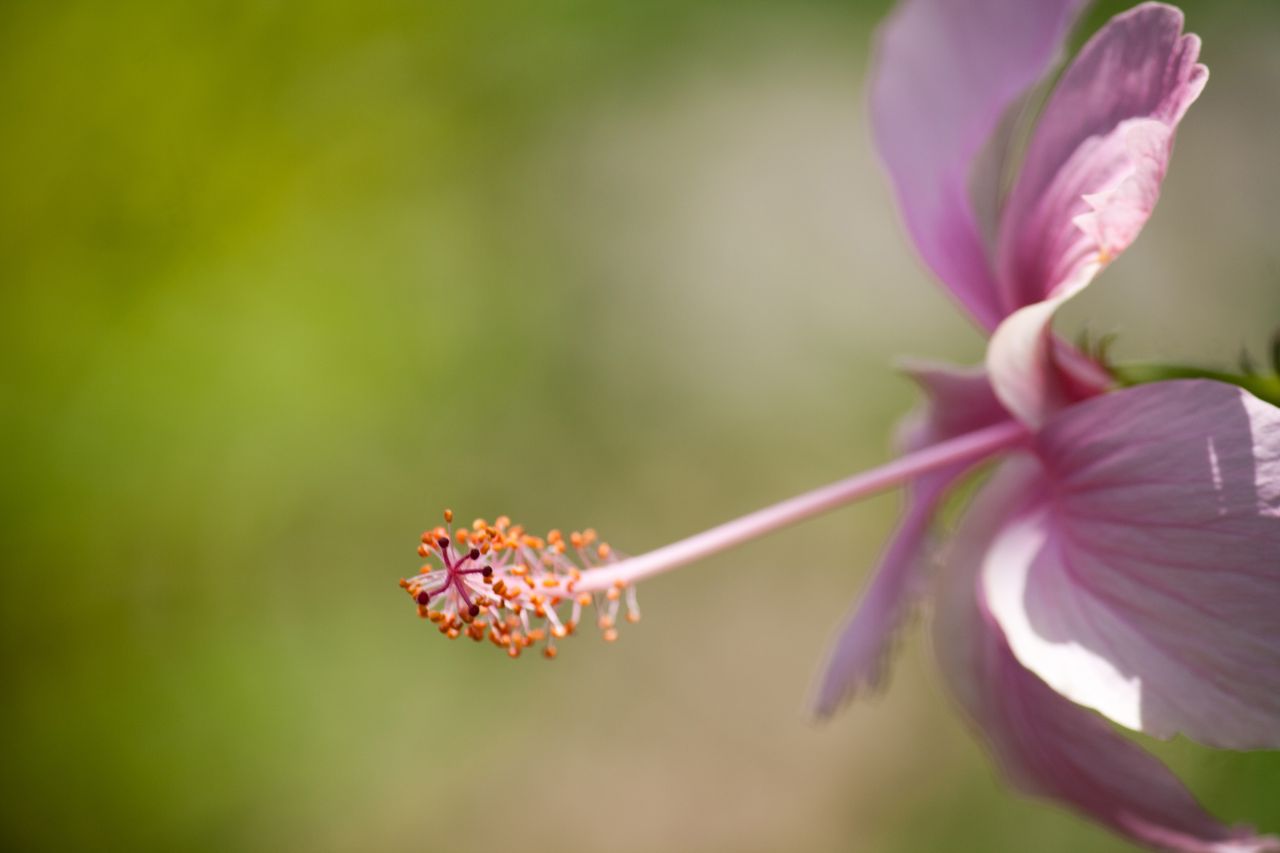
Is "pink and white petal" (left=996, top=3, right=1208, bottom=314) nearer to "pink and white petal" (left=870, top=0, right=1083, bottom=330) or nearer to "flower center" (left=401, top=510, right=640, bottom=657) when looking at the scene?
"pink and white petal" (left=870, top=0, right=1083, bottom=330)

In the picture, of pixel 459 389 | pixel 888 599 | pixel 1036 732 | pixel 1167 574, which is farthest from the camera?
pixel 459 389

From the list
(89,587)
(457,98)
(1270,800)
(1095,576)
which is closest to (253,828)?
(89,587)

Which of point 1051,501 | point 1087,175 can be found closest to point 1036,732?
point 1051,501

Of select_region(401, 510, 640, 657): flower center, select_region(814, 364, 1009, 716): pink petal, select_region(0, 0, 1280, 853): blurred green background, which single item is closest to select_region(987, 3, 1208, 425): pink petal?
select_region(814, 364, 1009, 716): pink petal

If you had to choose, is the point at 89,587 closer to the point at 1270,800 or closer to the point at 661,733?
the point at 661,733

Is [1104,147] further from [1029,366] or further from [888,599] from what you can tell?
[888,599]

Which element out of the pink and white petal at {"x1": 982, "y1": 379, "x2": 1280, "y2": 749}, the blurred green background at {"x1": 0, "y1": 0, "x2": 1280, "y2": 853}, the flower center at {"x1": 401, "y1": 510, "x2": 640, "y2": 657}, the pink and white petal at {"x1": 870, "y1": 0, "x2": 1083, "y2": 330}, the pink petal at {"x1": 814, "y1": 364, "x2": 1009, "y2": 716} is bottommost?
the pink and white petal at {"x1": 982, "y1": 379, "x2": 1280, "y2": 749}
